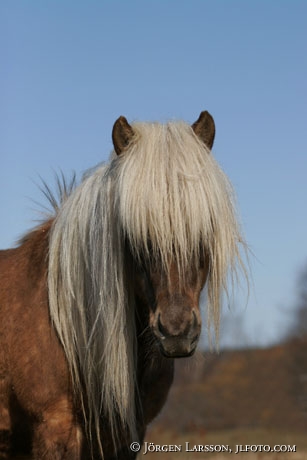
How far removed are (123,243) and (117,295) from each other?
0.32 meters

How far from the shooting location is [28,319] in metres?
4.49

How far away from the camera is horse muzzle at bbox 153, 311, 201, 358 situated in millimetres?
3604

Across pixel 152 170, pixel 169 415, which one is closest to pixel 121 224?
pixel 152 170

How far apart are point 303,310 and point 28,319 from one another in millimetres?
18475

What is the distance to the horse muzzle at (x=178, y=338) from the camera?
3604 mm

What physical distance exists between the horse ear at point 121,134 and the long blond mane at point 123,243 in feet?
0.14

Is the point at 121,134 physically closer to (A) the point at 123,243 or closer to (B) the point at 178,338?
(A) the point at 123,243

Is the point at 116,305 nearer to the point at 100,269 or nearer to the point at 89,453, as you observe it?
the point at 100,269

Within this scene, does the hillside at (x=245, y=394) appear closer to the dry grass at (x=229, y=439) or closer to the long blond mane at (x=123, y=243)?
the dry grass at (x=229, y=439)

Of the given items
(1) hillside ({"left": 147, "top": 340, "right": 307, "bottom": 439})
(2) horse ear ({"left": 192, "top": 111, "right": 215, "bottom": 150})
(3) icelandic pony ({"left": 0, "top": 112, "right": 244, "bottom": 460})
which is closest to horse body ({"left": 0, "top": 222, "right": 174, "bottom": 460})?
(3) icelandic pony ({"left": 0, "top": 112, "right": 244, "bottom": 460})

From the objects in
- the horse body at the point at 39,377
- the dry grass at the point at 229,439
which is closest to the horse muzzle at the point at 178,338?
the horse body at the point at 39,377

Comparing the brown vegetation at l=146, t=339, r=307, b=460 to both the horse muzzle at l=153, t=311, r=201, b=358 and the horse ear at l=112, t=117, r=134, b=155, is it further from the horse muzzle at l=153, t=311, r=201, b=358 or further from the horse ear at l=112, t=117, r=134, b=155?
the horse muzzle at l=153, t=311, r=201, b=358

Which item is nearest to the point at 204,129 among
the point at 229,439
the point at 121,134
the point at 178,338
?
the point at 121,134

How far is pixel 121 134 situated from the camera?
4281mm
